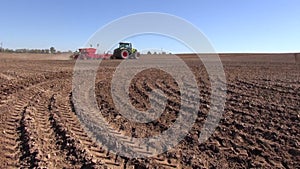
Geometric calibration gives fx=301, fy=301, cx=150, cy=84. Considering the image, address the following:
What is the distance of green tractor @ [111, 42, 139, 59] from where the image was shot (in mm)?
32344

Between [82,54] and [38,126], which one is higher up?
[82,54]

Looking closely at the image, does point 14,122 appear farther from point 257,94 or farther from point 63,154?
point 257,94

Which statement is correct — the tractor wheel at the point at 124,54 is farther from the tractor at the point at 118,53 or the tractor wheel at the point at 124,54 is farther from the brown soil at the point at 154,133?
the brown soil at the point at 154,133

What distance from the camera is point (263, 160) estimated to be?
14.3ft

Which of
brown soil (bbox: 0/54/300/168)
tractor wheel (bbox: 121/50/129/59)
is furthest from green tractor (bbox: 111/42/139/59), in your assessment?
brown soil (bbox: 0/54/300/168)

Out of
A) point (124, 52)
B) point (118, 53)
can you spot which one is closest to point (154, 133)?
point (124, 52)

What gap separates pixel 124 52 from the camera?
106ft

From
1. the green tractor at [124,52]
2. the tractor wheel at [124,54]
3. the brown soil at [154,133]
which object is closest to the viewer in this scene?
the brown soil at [154,133]

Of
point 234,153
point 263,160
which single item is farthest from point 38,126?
point 263,160

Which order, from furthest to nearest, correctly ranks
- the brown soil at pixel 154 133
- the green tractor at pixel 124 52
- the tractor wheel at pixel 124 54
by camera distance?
the green tractor at pixel 124 52 → the tractor wheel at pixel 124 54 → the brown soil at pixel 154 133

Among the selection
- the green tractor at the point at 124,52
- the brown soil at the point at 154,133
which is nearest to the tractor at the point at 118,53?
the green tractor at the point at 124,52

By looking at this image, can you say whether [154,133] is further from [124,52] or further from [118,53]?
[118,53]

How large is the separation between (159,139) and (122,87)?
18.6 ft

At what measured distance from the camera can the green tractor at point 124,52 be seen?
106 feet
